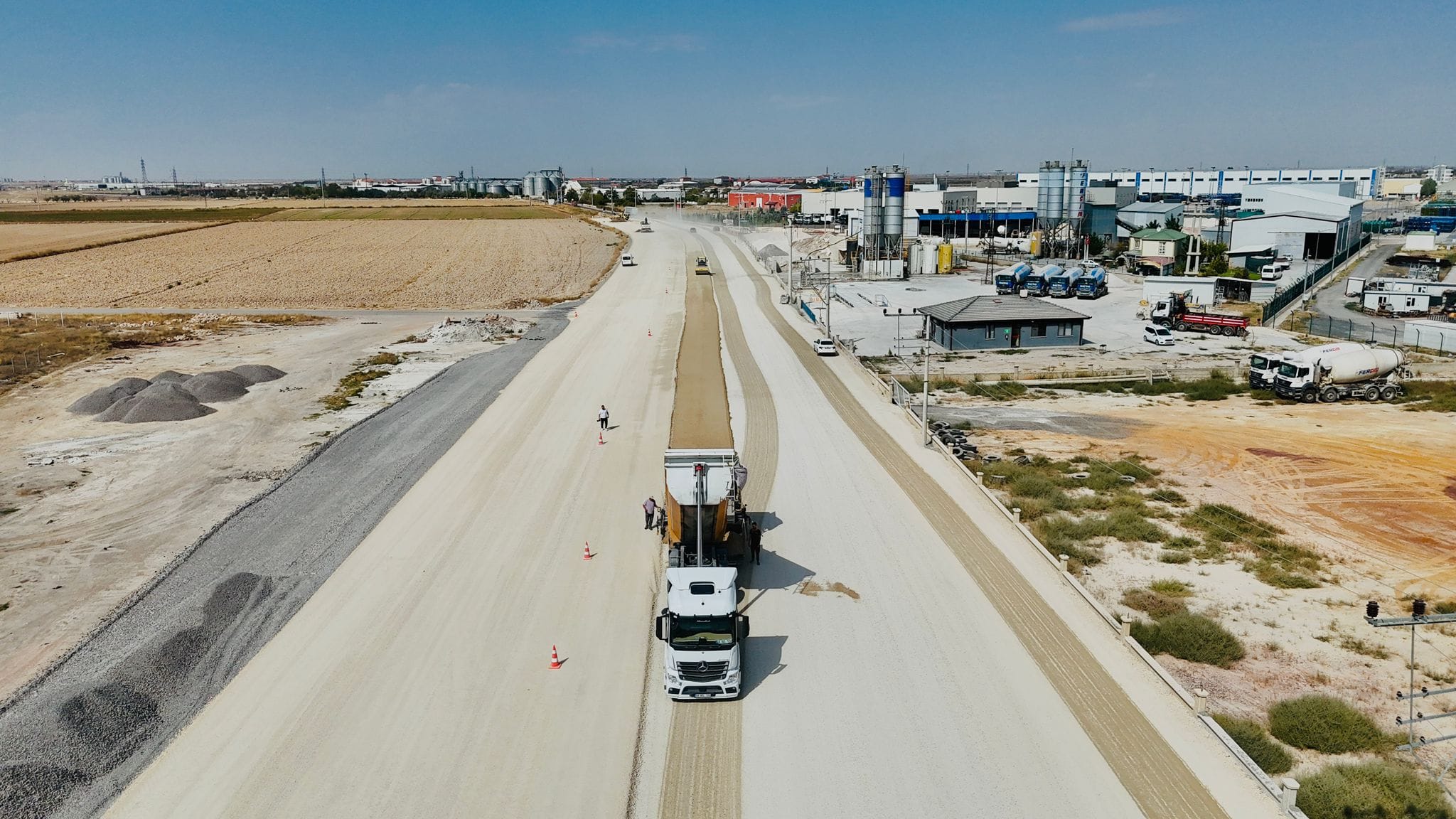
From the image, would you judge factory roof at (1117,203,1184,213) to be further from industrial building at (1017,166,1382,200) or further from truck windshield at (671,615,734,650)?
truck windshield at (671,615,734,650)

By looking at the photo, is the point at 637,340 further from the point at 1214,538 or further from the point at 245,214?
the point at 245,214

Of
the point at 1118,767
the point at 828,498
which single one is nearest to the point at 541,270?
the point at 828,498

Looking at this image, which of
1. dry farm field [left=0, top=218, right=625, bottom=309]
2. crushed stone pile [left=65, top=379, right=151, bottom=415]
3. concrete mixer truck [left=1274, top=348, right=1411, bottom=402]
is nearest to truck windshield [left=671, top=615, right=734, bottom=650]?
concrete mixer truck [left=1274, top=348, right=1411, bottom=402]

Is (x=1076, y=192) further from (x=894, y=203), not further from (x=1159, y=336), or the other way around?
(x=1159, y=336)

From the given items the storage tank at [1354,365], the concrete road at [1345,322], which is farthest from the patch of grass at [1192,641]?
the concrete road at [1345,322]

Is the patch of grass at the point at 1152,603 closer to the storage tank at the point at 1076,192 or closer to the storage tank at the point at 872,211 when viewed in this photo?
the storage tank at the point at 872,211
